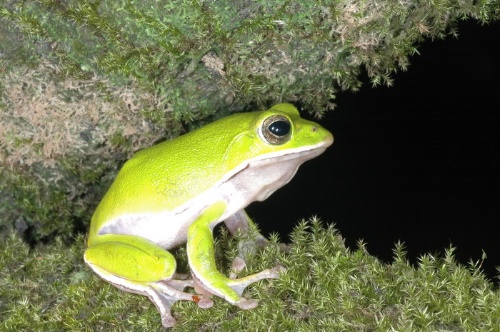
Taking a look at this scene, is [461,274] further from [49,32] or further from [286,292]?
[49,32]

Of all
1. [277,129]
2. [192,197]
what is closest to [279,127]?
[277,129]

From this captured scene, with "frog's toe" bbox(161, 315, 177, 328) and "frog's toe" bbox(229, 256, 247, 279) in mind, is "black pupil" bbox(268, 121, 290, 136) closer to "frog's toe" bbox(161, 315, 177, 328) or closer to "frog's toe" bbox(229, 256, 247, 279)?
"frog's toe" bbox(229, 256, 247, 279)

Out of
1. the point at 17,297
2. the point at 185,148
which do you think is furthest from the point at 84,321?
the point at 185,148

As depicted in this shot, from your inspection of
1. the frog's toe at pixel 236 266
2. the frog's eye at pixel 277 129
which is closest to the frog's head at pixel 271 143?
the frog's eye at pixel 277 129

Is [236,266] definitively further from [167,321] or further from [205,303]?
[167,321]

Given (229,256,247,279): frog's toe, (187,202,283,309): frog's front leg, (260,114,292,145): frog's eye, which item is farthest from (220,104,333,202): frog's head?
(229,256,247,279): frog's toe

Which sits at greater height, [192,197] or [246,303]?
[192,197]
